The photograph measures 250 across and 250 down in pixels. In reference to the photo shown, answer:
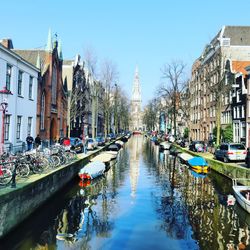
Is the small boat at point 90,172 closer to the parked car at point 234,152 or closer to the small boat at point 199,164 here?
the small boat at point 199,164

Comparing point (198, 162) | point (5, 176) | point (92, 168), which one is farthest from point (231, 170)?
point (5, 176)

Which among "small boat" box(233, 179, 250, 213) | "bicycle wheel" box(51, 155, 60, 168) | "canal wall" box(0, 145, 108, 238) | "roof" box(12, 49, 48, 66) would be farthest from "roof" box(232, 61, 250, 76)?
"canal wall" box(0, 145, 108, 238)

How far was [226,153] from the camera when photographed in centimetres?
3038

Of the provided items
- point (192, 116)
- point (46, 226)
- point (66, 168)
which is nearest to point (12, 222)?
point (46, 226)

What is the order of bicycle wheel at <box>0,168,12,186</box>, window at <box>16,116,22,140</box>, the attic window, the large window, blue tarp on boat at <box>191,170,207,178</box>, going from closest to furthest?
bicycle wheel at <box>0,168,12,186</box> → blue tarp on boat at <box>191,170,207,178</box> → window at <box>16,116,22,140</box> → the large window → the attic window

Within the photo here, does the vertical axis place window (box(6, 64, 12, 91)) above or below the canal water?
above

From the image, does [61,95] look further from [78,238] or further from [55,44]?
[78,238]

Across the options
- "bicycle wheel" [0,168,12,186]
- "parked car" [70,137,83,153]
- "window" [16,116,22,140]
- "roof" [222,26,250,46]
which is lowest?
"bicycle wheel" [0,168,12,186]

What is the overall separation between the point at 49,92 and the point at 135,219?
31061 mm

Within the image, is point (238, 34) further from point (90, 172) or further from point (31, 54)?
point (90, 172)

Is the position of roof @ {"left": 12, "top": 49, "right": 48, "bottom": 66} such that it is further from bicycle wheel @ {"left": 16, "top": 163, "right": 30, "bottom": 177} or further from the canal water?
bicycle wheel @ {"left": 16, "top": 163, "right": 30, "bottom": 177}

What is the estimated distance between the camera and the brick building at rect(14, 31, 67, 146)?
41875mm

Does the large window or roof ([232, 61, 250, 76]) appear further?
roof ([232, 61, 250, 76])

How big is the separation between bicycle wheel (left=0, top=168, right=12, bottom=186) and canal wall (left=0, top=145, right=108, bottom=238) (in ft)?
1.52
